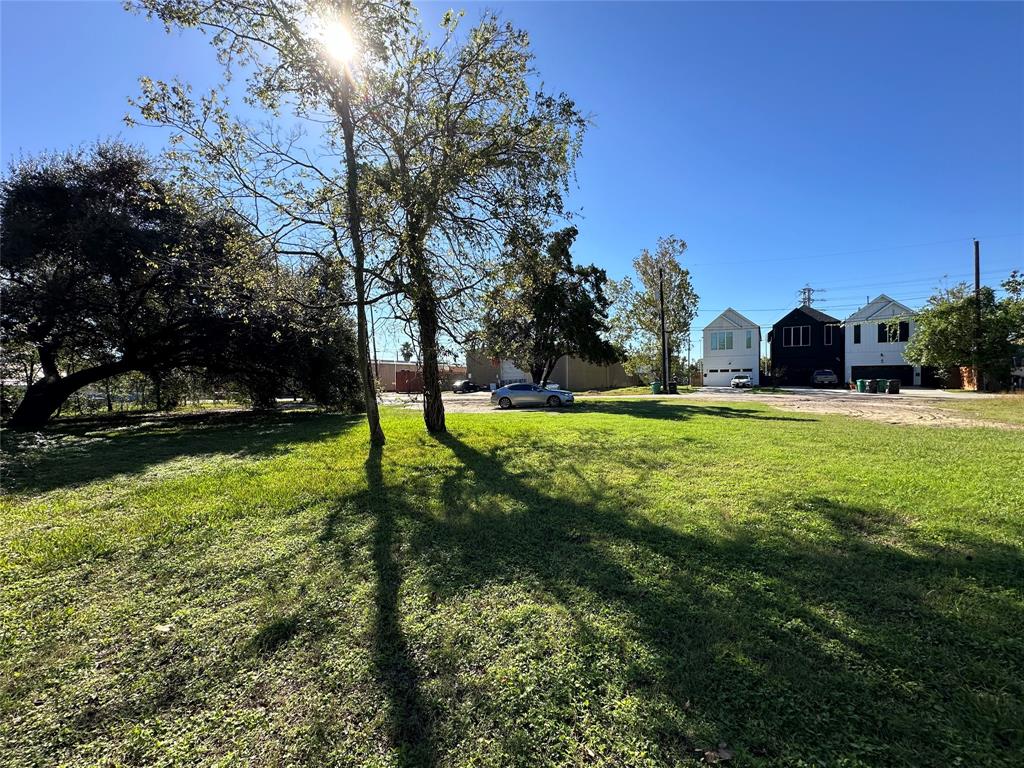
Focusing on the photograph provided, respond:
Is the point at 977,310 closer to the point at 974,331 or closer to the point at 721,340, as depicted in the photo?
the point at 974,331

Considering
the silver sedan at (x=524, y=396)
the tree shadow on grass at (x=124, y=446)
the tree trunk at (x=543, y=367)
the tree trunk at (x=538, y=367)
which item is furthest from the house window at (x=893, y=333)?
the tree shadow on grass at (x=124, y=446)

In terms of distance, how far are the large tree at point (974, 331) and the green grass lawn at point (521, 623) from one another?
3045cm

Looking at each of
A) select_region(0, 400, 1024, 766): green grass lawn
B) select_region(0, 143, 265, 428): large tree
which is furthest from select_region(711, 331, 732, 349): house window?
select_region(0, 143, 265, 428): large tree

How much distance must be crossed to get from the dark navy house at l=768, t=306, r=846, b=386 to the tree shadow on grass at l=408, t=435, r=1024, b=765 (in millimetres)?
45429

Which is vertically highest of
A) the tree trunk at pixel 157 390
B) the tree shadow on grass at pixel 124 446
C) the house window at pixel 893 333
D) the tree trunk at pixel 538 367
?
the house window at pixel 893 333

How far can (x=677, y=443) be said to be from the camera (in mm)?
8703

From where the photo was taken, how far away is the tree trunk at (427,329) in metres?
8.21

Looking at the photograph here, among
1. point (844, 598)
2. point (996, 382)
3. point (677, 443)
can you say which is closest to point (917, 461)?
point (677, 443)

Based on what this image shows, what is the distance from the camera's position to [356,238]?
804 cm

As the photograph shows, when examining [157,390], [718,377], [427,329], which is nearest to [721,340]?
[718,377]

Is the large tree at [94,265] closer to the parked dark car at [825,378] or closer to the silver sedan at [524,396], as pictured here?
the silver sedan at [524,396]

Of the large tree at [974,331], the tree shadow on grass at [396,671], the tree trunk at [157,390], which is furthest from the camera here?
the large tree at [974,331]

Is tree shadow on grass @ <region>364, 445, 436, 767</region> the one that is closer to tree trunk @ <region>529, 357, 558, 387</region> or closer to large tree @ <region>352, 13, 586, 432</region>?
large tree @ <region>352, 13, 586, 432</region>

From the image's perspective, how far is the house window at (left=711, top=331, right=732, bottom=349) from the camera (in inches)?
1756
